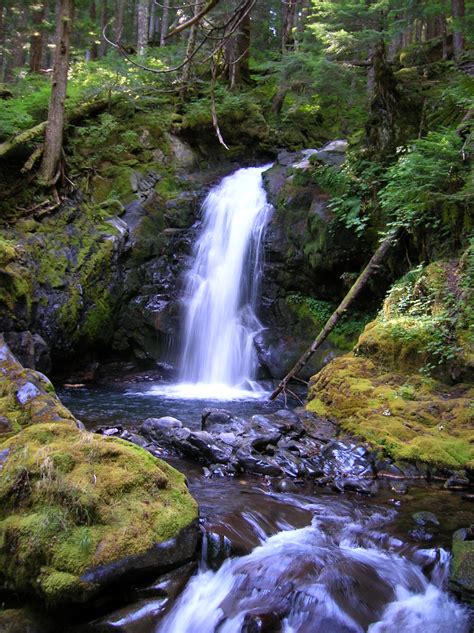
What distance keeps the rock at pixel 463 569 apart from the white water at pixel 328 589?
11 cm

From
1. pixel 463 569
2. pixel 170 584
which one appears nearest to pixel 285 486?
pixel 463 569

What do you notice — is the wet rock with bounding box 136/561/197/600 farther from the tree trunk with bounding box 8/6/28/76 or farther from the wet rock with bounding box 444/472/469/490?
the tree trunk with bounding box 8/6/28/76


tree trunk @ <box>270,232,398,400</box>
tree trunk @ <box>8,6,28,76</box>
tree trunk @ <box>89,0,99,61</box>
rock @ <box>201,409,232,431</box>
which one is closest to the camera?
rock @ <box>201,409,232,431</box>

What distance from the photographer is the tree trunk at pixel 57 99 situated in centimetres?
1198

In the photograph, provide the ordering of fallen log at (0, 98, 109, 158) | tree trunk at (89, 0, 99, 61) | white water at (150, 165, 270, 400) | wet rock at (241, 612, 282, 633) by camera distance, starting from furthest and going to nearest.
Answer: tree trunk at (89, 0, 99, 61)
fallen log at (0, 98, 109, 158)
white water at (150, 165, 270, 400)
wet rock at (241, 612, 282, 633)

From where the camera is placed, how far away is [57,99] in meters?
12.4

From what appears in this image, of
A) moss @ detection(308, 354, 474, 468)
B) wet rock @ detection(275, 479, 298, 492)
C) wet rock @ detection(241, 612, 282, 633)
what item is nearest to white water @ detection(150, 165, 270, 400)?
moss @ detection(308, 354, 474, 468)

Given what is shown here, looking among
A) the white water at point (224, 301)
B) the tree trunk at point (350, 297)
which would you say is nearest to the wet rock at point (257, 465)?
the tree trunk at point (350, 297)

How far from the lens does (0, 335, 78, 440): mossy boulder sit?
194 inches

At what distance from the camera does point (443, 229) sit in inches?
332

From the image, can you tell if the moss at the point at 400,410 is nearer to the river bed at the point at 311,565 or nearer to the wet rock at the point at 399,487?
the wet rock at the point at 399,487

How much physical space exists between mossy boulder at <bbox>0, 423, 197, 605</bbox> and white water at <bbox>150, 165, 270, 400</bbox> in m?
7.24

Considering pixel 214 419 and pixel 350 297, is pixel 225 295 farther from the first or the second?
pixel 214 419

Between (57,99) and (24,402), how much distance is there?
9.88m
